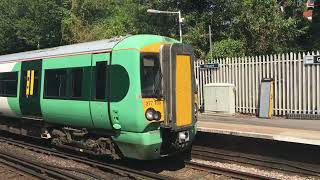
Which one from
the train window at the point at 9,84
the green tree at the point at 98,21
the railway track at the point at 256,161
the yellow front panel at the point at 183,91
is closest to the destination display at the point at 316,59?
the railway track at the point at 256,161

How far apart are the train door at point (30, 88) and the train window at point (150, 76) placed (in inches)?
162

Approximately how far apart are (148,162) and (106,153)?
4.36 feet

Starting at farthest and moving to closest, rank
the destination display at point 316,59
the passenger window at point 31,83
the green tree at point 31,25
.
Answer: the green tree at point 31,25
the destination display at point 316,59
the passenger window at point 31,83

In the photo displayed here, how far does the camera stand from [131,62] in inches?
397

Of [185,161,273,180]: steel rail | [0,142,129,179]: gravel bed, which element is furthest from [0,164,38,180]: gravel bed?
[185,161,273,180]: steel rail

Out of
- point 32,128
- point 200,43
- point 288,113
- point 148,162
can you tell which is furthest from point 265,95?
point 200,43

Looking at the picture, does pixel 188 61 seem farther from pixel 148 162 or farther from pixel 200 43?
pixel 200 43

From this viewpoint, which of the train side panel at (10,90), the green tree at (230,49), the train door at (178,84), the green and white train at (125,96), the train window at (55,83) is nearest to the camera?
the green and white train at (125,96)

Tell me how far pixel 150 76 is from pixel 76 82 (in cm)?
225

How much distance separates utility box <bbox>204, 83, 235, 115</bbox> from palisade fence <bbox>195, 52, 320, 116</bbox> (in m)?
0.51

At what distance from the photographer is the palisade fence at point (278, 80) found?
16.4 metres

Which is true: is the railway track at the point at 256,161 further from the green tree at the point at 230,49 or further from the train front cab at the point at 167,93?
the green tree at the point at 230,49

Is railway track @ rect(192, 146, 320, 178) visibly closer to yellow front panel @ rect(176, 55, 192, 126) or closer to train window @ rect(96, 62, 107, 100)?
yellow front panel @ rect(176, 55, 192, 126)

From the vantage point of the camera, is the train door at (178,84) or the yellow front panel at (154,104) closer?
the yellow front panel at (154,104)
